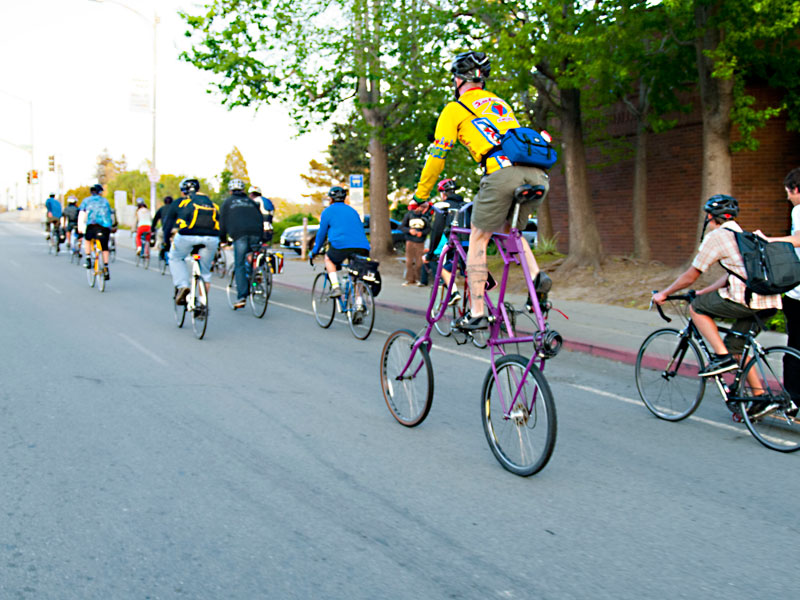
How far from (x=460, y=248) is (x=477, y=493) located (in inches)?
67.0

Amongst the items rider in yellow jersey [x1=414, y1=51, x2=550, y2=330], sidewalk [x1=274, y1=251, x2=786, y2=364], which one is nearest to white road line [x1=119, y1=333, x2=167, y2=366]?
sidewalk [x1=274, y1=251, x2=786, y2=364]

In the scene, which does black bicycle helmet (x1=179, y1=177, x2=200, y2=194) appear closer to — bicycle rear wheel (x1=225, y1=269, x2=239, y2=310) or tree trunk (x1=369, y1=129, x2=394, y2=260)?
bicycle rear wheel (x1=225, y1=269, x2=239, y2=310)

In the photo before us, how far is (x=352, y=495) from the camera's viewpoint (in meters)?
4.36

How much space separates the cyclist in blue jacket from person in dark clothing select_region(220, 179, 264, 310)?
1.98 meters

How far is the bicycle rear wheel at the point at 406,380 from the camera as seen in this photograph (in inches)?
221

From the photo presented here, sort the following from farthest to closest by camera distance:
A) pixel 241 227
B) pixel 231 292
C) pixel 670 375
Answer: pixel 231 292, pixel 241 227, pixel 670 375

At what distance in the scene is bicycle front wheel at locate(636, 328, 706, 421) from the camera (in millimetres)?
5926

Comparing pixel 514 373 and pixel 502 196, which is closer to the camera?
pixel 514 373

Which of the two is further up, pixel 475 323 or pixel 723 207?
pixel 723 207

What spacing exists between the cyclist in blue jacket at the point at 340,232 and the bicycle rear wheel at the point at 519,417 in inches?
226

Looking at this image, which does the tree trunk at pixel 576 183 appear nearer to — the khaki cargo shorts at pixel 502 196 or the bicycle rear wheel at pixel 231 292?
the bicycle rear wheel at pixel 231 292

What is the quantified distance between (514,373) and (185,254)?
22.9 feet

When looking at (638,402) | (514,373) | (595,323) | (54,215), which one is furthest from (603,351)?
(54,215)

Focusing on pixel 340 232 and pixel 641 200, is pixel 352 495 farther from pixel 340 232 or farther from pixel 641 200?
pixel 641 200
